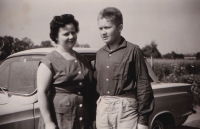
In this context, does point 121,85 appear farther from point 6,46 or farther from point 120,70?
Result: point 6,46

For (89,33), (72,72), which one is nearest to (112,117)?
(72,72)

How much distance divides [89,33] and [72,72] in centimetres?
104

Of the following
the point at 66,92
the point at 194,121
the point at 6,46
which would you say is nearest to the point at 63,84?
the point at 66,92

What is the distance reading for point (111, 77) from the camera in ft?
5.61

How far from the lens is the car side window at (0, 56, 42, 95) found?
2178mm

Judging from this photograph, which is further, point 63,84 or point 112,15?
point 112,15

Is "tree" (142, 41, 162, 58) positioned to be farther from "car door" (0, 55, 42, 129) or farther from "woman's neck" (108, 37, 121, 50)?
"car door" (0, 55, 42, 129)

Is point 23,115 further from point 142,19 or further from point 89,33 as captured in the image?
point 142,19

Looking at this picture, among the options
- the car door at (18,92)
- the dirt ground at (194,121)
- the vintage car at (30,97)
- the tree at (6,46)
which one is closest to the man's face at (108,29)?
the vintage car at (30,97)

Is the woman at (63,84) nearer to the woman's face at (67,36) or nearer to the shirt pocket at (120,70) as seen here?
the woman's face at (67,36)

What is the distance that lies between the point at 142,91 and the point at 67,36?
76 cm

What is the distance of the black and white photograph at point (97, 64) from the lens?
1.62 metres

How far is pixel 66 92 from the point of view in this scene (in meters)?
1.60

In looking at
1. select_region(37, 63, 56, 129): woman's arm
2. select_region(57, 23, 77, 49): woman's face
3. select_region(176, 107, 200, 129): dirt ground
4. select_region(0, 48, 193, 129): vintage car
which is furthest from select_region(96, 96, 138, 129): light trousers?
select_region(176, 107, 200, 129): dirt ground
